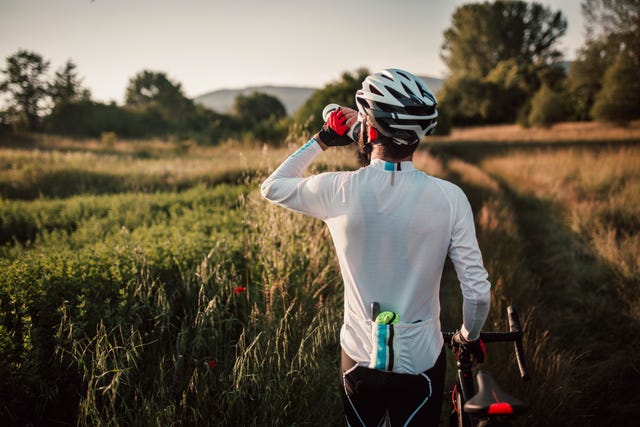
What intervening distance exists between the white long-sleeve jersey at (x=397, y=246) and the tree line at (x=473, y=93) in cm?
1444

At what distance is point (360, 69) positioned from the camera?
18.3m

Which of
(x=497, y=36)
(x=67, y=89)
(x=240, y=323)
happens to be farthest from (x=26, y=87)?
(x=497, y=36)

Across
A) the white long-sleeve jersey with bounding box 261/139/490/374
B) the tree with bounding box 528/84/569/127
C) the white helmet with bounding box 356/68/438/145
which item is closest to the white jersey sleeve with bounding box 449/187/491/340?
the white long-sleeve jersey with bounding box 261/139/490/374

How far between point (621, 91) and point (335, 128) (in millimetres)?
25460

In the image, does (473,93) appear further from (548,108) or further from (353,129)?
(353,129)

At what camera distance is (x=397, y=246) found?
1.48 metres

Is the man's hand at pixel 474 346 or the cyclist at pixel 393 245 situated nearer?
the cyclist at pixel 393 245

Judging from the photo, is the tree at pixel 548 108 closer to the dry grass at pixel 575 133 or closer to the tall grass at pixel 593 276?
the dry grass at pixel 575 133

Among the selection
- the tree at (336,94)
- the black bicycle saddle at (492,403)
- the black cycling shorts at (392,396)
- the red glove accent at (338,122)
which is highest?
→ the tree at (336,94)

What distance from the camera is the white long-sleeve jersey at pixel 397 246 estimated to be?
1.44m

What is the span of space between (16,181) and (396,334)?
15625 mm

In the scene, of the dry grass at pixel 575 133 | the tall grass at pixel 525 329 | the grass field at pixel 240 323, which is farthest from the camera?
the dry grass at pixel 575 133

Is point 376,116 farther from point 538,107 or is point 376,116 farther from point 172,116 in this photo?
point 172,116

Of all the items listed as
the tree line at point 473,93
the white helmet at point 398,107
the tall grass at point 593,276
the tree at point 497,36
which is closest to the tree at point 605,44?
the tree line at point 473,93
